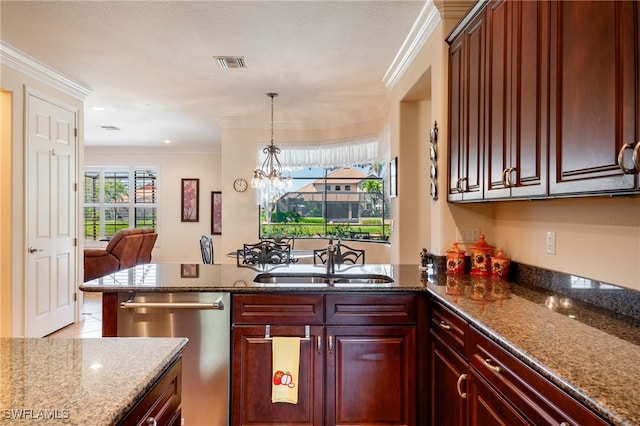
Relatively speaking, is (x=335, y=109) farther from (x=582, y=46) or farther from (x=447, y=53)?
(x=582, y=46)

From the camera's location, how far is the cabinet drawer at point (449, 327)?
1692 mm

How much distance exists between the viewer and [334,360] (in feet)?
7.15

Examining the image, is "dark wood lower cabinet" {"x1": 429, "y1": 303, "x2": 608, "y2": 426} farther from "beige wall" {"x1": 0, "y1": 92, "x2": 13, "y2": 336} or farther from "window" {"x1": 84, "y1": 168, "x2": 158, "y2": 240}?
"window" {"x1": 84, "y1": 168, "x2": 158, "y2": 240}

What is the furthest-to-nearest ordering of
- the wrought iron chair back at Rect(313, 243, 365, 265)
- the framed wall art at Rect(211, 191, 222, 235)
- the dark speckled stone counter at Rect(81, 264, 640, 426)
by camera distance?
the framed wall art at Rect(211, 191, 222, 235) → the wrought iron chair back at Rect(313, 243, 365, 265) → the dark speckled stone counter at Rect(81, 264, 640, 426)

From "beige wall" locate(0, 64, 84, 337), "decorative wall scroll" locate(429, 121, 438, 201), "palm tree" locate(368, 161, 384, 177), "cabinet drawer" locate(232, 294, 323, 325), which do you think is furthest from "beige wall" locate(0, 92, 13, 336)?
"palm tree" locate(368, 161, 384, 177)

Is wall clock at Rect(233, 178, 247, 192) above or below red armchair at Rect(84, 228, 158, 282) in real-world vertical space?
above

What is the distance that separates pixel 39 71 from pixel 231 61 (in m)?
1.94

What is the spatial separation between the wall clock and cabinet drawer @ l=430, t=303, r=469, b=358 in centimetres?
459

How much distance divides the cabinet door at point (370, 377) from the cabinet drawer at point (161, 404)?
107 cm

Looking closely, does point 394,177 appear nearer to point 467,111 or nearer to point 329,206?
point 467,111

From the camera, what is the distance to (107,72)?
160 inches

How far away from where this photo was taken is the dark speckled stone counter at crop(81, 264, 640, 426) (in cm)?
97

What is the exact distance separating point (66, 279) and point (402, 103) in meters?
4.10

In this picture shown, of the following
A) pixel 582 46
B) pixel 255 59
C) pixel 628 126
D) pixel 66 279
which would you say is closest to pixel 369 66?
pixel 255 59
